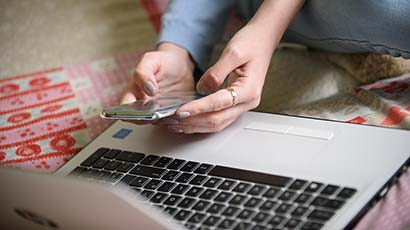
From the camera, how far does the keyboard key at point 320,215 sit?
59cm

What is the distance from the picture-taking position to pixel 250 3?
103 cm

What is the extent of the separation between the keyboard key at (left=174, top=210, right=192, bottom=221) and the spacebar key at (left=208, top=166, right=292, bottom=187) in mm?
65

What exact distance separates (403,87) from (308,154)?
0.24 m

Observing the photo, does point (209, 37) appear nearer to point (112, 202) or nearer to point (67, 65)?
point (67, 65)

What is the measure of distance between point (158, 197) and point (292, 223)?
16 cm

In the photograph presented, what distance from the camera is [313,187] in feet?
2.06

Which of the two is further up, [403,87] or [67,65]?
[67,65]

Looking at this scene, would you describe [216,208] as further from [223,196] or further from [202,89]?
[202,89]

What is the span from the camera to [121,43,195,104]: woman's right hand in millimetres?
815

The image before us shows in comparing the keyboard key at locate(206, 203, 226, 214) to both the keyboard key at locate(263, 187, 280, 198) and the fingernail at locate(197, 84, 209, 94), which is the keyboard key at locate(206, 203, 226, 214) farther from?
the fingernail at locate(197, 84, 209, 94)

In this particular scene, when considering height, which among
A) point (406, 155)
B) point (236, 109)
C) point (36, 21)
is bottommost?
point (406, 155)

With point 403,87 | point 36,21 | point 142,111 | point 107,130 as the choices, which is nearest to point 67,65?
point 36,21

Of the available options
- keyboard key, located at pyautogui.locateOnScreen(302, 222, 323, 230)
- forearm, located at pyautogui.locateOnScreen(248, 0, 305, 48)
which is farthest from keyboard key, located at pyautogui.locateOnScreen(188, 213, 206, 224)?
forearm, located at pyautogui.locateOnScreen(248, 0, 305, 48)

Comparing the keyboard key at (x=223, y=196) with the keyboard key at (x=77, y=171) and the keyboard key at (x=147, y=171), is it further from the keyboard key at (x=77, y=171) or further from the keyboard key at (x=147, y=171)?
the keyboard key at (x=77, y=171)
